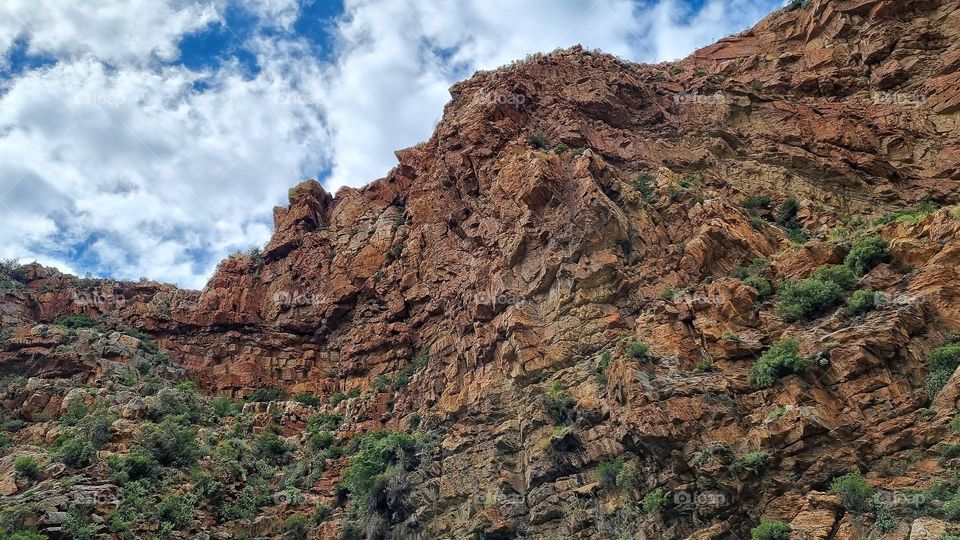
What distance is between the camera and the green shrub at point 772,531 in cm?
1761

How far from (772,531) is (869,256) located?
1109 cm

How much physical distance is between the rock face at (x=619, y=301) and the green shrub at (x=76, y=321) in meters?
1.27

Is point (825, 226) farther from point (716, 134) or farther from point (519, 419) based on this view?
point (519, 419)

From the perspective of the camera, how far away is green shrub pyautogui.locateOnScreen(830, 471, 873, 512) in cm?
1709

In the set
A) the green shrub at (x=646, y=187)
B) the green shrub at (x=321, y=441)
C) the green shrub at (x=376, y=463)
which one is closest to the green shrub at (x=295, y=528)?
the green shrub at (x=376, y=463)

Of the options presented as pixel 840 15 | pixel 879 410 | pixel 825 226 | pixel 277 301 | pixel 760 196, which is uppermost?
pixel 840 15

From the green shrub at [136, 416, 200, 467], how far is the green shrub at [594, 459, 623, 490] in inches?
800

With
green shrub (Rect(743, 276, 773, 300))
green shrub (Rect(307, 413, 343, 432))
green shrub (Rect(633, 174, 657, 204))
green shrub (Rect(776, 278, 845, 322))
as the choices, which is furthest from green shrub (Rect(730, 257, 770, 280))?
green shrub (Rect(307, 413, 343, 432))

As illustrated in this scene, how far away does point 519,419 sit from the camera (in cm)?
2694

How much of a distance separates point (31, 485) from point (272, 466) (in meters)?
11.2

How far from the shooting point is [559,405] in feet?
83.5

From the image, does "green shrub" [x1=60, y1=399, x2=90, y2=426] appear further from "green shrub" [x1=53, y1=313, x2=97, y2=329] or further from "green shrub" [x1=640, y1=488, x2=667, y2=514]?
"green shrub" [x1=640, y1=488, x2=667, y2=514]

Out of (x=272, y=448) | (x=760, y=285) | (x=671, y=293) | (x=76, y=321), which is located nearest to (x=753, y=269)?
(x=760, y=285)

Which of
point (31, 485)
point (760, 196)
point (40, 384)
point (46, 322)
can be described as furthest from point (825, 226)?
point (46, 322)
